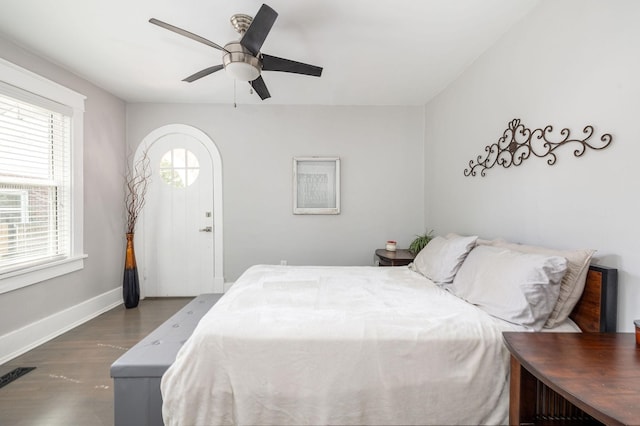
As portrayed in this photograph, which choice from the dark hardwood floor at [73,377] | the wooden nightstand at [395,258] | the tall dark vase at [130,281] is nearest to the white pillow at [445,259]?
the wooden nightstand at [395,258]

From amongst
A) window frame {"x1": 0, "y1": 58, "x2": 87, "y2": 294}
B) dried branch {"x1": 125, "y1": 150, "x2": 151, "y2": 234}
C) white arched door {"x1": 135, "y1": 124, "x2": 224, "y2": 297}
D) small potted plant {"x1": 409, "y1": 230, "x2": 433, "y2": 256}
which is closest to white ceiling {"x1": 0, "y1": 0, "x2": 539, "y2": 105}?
window frame {"x1": 0, "y1": 58, "x2": 87, "y2": 294}

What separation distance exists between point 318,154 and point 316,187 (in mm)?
439

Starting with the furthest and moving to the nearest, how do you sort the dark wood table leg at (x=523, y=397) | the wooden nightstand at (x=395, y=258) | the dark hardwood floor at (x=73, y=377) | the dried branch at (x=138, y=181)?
the dried branch at (x=138, y=181), the wooden nightstand at (x=395, y=258), the dark hardwood floor at (x=73, y=377), the dark wood table leg at (x=523, y=397)

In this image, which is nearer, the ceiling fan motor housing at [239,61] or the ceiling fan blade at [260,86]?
the ceiling fan motor housing at [239,61]

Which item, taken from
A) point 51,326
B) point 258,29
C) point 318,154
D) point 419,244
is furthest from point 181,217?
point 419,244

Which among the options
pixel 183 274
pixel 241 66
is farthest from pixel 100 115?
pixel 241 66

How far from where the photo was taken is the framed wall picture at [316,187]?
3.44m

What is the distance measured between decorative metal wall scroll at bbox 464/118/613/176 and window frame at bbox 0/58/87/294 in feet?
13.0

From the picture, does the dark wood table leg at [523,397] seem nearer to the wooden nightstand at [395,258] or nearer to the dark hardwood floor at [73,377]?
the wooden nightstand at [395,258]

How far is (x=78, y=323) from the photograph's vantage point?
268cm

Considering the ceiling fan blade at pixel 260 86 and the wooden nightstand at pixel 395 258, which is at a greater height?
the ceiling fan blade at pixel 260 86

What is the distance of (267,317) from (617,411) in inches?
49.5

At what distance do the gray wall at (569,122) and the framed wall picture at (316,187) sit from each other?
1.60 m

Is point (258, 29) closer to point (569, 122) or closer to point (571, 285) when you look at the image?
point (569, 122)
